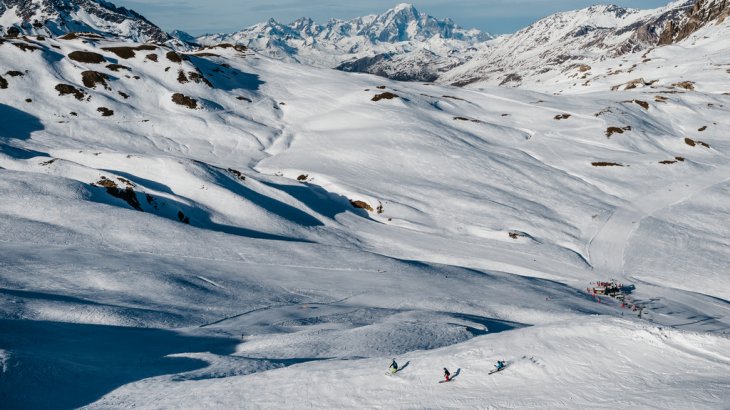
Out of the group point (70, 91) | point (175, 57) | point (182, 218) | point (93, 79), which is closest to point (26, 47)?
point (93, 79)

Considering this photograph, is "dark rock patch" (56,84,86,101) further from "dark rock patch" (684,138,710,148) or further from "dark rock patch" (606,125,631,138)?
"dark rock patch" (684,138,710,148)

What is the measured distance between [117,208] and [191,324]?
2226cm

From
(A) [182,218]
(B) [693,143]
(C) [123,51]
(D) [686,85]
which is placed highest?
(D) [686,85]

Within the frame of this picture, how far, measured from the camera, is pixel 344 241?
56.1 meters

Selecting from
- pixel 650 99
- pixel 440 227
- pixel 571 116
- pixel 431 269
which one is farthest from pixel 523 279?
pixel 650 99

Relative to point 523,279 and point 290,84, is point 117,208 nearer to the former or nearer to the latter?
point 523,279

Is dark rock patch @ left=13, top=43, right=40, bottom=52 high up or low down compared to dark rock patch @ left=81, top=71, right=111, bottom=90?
up

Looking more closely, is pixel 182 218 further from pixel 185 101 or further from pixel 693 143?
pixel 693 143

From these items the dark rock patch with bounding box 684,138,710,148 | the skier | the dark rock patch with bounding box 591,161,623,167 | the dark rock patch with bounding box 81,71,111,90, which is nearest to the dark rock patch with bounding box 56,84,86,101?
the dark rock patch with bounding box 81,71,111,90

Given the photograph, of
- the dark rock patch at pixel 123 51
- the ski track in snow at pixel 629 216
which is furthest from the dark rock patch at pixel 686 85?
the dark rock patch at pixel 123 51

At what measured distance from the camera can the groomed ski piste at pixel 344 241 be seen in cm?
2184

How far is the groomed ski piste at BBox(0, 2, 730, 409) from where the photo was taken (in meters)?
21.8

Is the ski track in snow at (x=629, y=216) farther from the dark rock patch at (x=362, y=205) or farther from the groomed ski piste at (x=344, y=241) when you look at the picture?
the dark rock patch at (x=362, y=205)

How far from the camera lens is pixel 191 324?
102 feet
